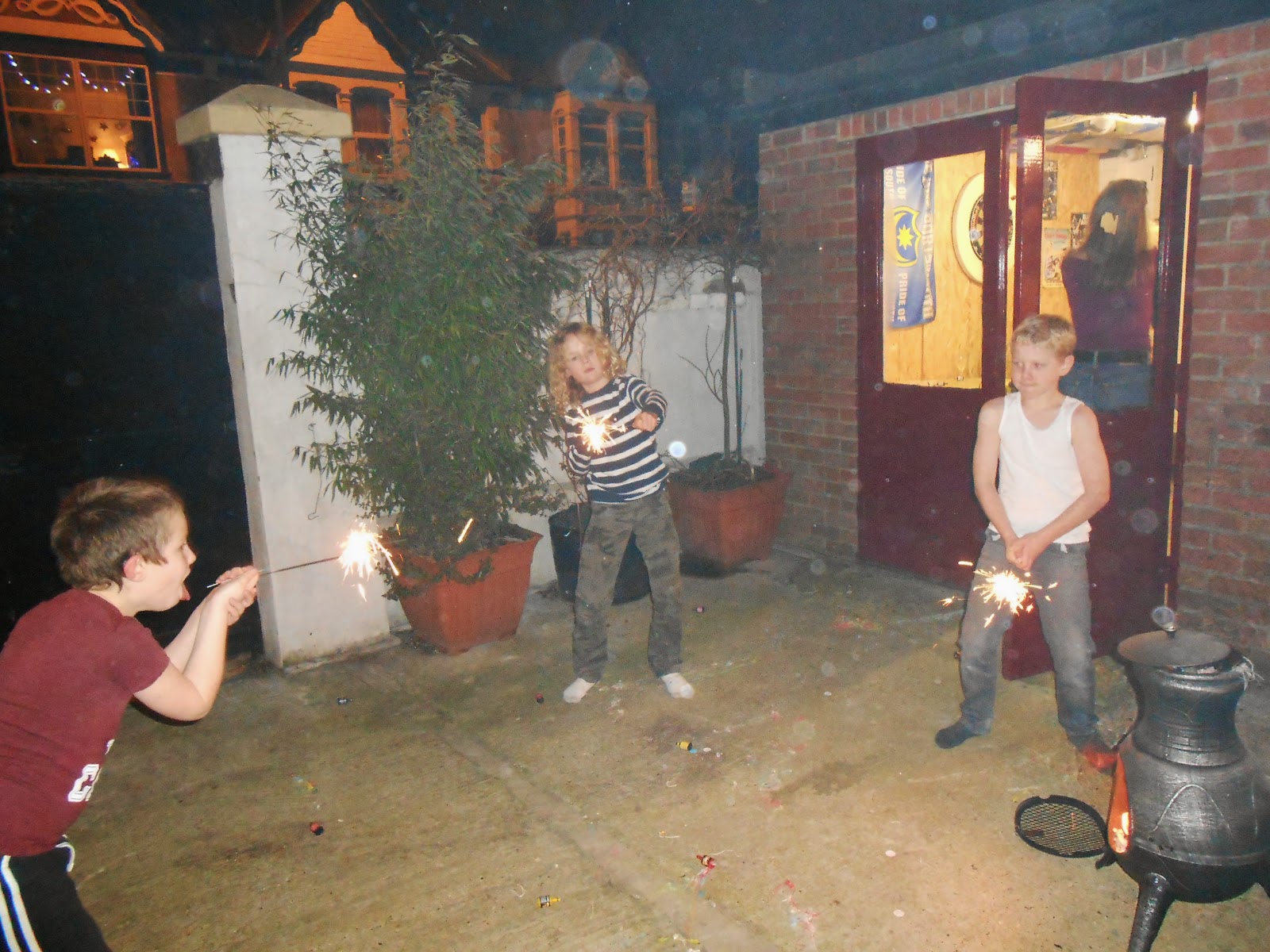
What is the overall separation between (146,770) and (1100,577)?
4.81 m

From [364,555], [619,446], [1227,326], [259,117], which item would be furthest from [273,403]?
[1227,326]

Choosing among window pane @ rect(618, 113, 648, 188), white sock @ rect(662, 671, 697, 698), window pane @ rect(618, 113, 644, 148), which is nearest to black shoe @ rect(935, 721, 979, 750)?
white sock @ rect(662, 671, 697, 698)

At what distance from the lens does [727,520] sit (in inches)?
261

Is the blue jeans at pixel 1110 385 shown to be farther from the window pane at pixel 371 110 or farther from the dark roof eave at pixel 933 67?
the window pane at pixel 371 110

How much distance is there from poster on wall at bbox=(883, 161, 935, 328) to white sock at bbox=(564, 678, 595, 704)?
3.51 m

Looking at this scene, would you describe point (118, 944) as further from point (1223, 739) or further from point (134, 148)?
point (134, 148)

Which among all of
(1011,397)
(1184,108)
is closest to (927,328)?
(1184,108)

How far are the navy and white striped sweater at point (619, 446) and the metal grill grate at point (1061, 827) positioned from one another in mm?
2160

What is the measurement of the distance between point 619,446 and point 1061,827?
8.07 ft

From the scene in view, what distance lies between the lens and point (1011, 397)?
12.5 ft

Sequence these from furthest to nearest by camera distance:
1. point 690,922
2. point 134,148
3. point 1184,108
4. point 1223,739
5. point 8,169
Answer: point 134,148 → point 8,169 → point 1184,108 → point 690,922 → point 1223,739

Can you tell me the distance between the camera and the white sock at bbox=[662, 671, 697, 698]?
15.3 ft

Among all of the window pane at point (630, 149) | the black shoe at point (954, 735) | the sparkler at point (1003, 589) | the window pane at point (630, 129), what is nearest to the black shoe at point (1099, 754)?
the black shoe at point (954, 735)

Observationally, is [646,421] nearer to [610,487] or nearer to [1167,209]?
[610,487]
